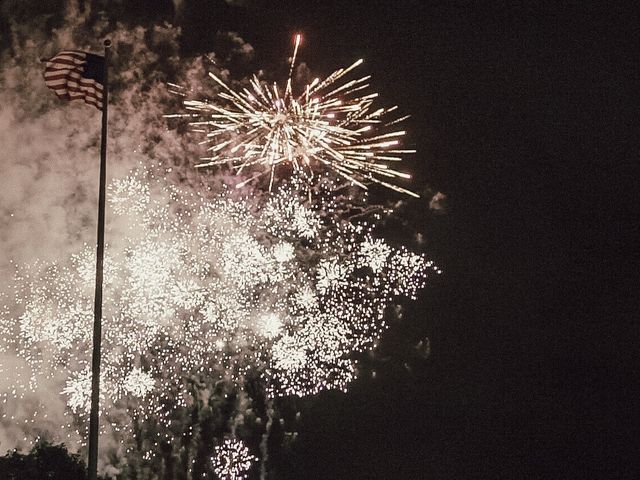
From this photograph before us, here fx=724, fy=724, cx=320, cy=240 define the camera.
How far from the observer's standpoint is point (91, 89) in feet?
45.7

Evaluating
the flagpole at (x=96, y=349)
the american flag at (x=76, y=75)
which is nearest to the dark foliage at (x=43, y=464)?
the flagpole at (x=96, y=349)

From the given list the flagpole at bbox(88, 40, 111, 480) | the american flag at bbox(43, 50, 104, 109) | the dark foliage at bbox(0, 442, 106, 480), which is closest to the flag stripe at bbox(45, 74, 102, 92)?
the american flag at bbox(43, 50, 104, 109)

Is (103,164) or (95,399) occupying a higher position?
(103,164)

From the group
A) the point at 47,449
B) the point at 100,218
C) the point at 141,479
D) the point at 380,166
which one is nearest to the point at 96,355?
the point at 100,218

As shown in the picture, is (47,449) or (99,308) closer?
(99,308)

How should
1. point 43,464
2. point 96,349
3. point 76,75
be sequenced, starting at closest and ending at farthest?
point 96,349 < point 76,75 < point 43,464

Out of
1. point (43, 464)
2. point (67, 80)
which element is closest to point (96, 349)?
point (67, 80)

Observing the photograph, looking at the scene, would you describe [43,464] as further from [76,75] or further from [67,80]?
[76,75]

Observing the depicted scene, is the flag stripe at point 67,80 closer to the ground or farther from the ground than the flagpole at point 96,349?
farther from the ground

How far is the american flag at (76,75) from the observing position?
13.8 metres

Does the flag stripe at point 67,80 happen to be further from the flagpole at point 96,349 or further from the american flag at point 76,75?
the flagpole at point 96,349

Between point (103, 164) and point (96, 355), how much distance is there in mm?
3386

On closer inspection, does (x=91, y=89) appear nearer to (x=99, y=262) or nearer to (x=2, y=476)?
(x=99, y=262)

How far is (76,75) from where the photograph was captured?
13828mm
